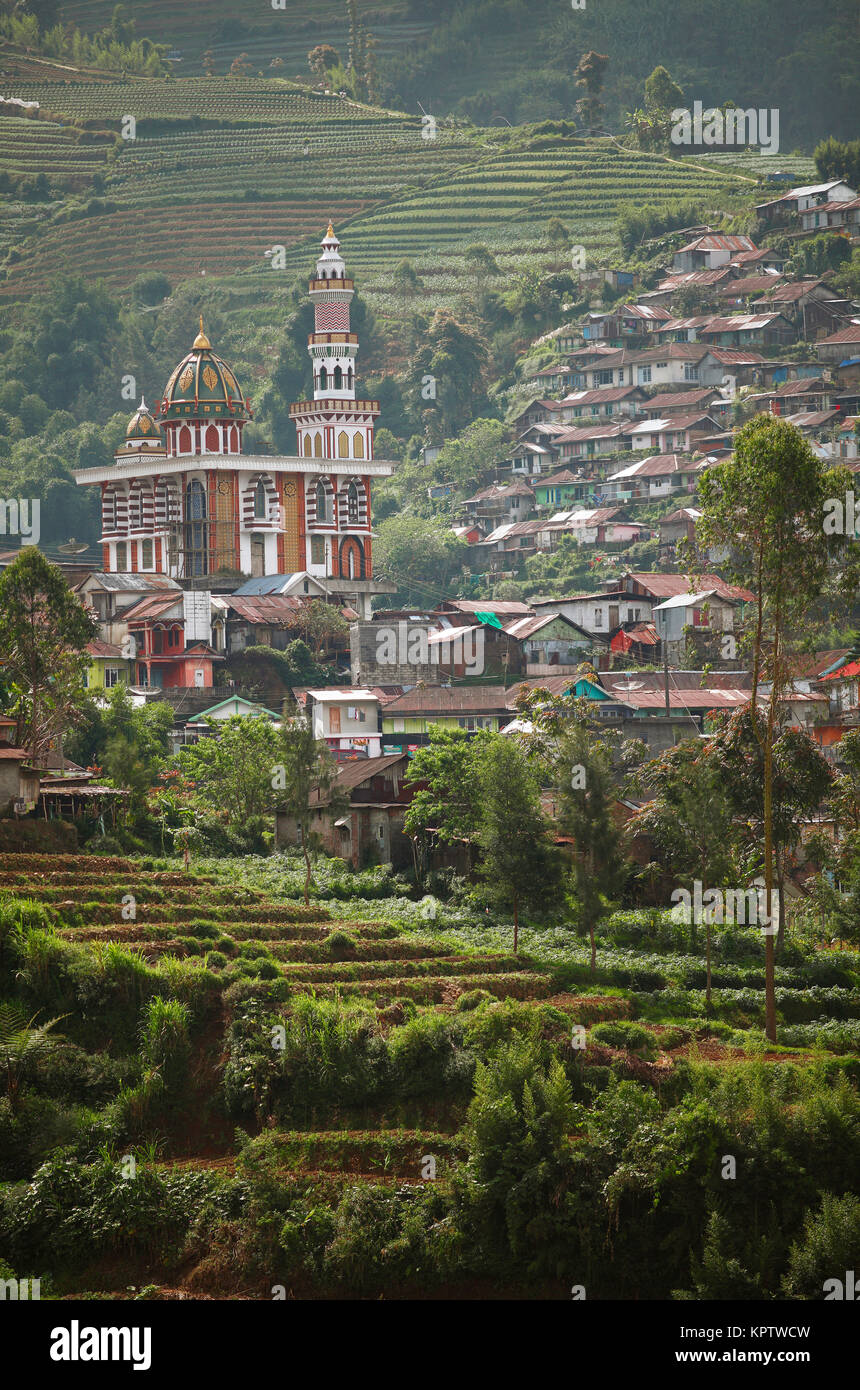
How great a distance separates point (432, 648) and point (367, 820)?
68.3 feet

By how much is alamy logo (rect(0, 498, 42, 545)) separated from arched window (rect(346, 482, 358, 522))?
1885cm

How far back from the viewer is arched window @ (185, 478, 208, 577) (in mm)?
83438

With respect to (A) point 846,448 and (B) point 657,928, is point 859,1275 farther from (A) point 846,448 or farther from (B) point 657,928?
(A) point 846,448

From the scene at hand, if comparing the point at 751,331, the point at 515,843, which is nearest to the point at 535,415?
the point at 751,331

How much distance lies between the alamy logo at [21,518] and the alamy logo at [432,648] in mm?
35133

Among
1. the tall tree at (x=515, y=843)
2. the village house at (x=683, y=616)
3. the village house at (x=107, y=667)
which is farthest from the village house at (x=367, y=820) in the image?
the village house at (x=107, y=667)

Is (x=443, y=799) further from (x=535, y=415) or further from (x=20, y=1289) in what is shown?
(x=535, y=415)

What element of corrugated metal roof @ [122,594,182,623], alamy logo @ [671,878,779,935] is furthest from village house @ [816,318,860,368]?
alamy logo @ [671,878,779,935]

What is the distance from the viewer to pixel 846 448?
86688 mm

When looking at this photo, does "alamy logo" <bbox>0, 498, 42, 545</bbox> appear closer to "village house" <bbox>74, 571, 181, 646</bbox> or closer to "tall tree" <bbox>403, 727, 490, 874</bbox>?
"village house" <bbox>74, 571, 181, 646</bbox>

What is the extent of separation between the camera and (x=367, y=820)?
48125mm

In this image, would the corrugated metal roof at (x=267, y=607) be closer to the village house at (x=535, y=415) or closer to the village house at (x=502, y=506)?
the village house at (x=502, y=506)

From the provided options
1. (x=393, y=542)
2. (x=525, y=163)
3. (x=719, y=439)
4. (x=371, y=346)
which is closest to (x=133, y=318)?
(x=371, y=346)

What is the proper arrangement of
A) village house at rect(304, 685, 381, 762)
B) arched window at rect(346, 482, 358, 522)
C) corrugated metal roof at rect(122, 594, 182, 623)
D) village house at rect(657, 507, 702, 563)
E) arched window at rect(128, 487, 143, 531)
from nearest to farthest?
1. village house at rect(304, 685, 381, 762)
2. corrugated metal roof at rect(122, 594, 182, 623)
3. arched window at rect(128, 487, 143, 531)
4. village house at rect(657, 507, 702, 563)
5. arched window at rect(346, 482, 358, 522)
